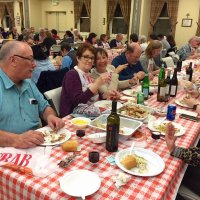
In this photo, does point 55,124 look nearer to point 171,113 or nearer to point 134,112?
point 134,112

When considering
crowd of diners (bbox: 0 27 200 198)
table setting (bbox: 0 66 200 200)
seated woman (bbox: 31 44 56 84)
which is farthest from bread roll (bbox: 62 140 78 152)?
seated woman (bbox: 31 44 56 84)

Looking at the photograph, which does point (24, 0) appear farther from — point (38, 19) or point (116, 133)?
point (116, 133)

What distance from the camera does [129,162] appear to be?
1.17 meters

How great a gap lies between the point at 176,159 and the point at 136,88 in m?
1.52

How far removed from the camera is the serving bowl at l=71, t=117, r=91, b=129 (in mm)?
1575

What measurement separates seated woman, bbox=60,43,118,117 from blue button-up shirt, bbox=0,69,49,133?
318 mm

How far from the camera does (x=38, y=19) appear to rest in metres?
11.3

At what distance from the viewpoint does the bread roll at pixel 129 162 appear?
3.81 ft

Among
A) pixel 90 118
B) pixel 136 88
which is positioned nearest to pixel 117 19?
pixel 136 88

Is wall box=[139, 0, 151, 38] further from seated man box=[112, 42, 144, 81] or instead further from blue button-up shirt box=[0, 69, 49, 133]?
blue button-up shirt box=[0, 69, 49, 133]

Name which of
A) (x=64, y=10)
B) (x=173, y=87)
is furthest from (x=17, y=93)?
(x=64, y=10)

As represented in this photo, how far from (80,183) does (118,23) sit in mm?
9433

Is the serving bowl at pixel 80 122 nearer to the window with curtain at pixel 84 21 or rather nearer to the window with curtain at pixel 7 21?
the window with curtain at pixel 84 21

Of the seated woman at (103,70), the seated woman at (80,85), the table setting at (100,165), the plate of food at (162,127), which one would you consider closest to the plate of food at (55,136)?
the table setting at (100,165)
